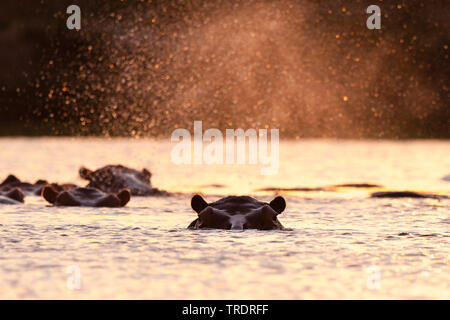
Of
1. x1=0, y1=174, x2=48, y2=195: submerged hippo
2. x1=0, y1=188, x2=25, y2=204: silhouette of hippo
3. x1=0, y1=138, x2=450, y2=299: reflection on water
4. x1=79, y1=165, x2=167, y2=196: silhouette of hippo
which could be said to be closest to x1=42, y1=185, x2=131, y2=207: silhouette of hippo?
x1=0, y1=138, x2=450, y2=299: reflection on water

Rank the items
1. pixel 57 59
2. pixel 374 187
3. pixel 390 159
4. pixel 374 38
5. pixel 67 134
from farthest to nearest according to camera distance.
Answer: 1. pixel 67 134
2. pixel 57 59
3. pixel 374 38
4. pixel 390 159
5. pixel 374 187

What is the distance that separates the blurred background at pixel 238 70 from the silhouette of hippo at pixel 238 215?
1818cm

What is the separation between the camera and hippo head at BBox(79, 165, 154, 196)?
80.7 ft

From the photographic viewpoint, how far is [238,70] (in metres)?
67.9

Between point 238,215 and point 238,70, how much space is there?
5322 cm

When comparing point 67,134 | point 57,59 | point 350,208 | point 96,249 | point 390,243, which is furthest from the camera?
point 67,134

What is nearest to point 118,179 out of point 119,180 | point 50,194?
point 119,180

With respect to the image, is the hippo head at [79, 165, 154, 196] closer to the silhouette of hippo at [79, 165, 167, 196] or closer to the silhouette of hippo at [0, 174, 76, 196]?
the silhouette of hippo at [79, 165, 167, 196]

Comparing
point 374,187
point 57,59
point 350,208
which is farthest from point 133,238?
point 57,59

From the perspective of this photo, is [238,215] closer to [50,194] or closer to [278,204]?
[278,204]

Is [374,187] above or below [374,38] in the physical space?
below
